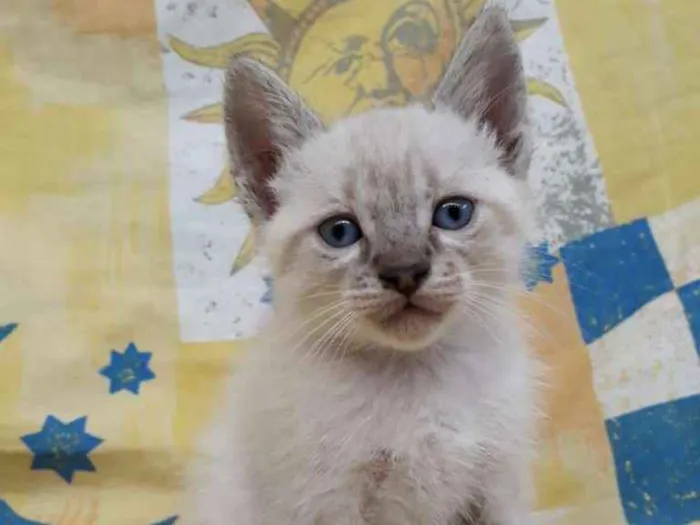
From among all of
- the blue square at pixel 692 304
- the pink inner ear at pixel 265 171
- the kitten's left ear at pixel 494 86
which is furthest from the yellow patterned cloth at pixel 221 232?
the kitten's left ear at pixel 494 86

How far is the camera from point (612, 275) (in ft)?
4.99

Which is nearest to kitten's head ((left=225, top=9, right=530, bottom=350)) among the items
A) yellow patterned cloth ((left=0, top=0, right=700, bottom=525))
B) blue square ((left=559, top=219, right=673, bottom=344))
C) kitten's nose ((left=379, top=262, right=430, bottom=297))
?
kitten's nose ((left=379, top=262, right=430, bottom=297))

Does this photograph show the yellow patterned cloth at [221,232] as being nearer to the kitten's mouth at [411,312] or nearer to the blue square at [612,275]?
the blue square at [612,275]

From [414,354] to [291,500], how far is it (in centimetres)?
20

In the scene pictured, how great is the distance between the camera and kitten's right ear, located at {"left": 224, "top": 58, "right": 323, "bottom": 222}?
1144mm

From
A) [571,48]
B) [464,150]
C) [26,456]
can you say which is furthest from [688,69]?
[26,456]

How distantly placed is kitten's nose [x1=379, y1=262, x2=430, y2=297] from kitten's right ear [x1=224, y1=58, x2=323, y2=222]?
25 centimetres

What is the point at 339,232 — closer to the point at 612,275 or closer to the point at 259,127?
the point at 259,127

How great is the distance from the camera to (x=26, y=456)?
146cm

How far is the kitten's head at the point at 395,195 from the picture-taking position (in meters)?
1.00

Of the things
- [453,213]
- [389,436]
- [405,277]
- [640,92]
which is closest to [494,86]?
[453,213]

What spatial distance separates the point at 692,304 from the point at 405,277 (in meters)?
0.66

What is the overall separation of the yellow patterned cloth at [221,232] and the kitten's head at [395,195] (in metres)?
0.28

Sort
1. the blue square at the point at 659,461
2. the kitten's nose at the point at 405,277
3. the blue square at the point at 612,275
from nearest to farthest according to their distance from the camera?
1. the kitten's nose at the point at 405,277
2. the blue square at the point at 659,461
3. the blue square at the point at 612,275
